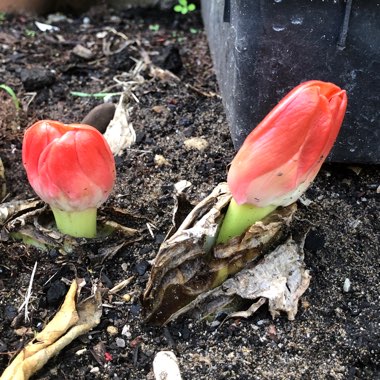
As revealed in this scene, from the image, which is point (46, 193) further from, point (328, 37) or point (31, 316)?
point (328, 37)

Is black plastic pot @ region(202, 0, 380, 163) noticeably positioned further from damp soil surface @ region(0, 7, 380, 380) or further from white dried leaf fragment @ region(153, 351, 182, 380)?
white dried leaf fragment @ region(153, 351, 182, 380)

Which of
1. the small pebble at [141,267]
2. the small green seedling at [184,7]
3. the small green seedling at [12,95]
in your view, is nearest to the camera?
the small pebble at [141,267]

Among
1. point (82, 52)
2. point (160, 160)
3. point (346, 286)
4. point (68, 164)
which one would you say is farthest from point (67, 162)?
point (82, 52)

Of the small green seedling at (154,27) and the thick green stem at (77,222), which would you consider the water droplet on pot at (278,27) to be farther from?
the small green seedling at (154,27)

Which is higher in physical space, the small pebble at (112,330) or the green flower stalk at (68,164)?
the green flower stalk at (68,164)

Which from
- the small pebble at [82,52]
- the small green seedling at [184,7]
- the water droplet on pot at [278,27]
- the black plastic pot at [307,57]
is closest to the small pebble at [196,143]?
the black plastic pot at [307,57]

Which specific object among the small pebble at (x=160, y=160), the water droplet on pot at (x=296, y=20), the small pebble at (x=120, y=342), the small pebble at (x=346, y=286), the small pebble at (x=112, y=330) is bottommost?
the small pebble at (x=120, y=342)

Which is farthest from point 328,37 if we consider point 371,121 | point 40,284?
point 40,284
